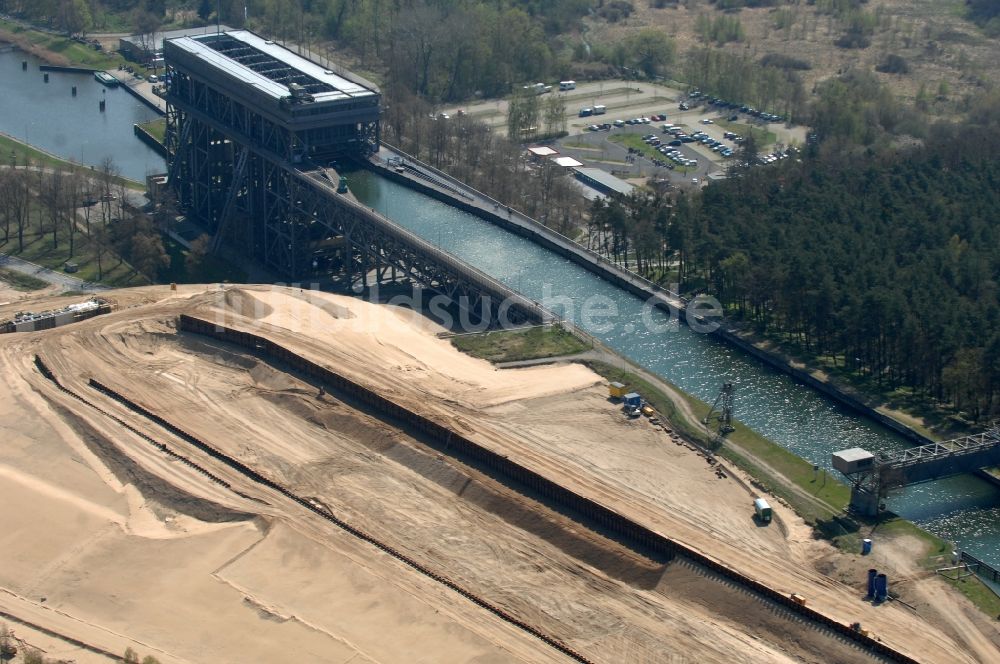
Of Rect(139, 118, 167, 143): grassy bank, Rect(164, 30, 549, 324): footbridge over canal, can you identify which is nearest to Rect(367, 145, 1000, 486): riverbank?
Result: Rect(164, 30, 549, 324): footbridge over canal

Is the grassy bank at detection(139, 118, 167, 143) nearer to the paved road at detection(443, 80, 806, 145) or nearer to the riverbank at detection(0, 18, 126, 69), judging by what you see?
the riverbank at detection(0, 18, 126, 69)

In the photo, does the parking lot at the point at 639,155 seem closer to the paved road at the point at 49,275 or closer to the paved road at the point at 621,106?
the paved road at the point at 621,106

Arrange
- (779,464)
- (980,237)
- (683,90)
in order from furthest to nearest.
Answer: (683,90)
(980,237)
(779,464)

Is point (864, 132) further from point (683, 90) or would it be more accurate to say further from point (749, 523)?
point (749, 523)

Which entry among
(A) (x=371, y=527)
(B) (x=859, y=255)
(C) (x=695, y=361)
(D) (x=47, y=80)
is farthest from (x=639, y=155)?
(A) (x=371, y=527)

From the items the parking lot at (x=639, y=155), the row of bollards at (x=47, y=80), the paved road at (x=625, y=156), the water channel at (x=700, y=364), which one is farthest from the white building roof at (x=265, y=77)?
the row of bollards at (x=47, y=80)

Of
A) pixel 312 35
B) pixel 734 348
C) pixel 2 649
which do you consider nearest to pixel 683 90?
pixel 312 35

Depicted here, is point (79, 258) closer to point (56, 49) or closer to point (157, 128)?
point (157, 128)

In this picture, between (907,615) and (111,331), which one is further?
(111,331)
